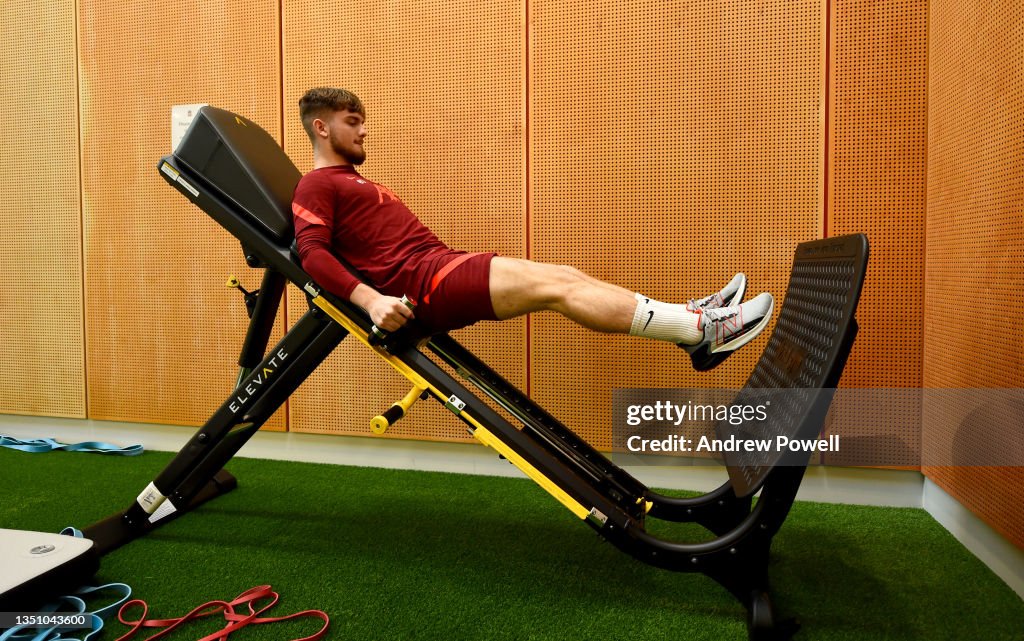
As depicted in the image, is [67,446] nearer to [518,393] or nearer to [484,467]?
[484,467]

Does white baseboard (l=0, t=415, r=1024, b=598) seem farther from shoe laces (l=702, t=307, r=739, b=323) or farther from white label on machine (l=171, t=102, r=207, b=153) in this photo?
white label on machine (l=171, t=102, r=207, b=153)

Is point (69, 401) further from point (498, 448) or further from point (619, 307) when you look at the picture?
point (619, 307)

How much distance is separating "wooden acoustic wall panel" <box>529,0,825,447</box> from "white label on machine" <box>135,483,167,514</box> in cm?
140

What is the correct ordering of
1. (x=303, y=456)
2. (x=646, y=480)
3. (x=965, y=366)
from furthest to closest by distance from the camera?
(x=303, y=456), (x=646, y=480), (x=965, y=366)

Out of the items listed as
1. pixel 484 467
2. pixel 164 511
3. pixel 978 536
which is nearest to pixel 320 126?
pixel 164 511

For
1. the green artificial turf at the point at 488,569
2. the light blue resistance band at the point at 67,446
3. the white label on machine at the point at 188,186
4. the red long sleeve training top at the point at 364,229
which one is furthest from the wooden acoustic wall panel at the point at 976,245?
the light blue resistance band at the point at 67,446

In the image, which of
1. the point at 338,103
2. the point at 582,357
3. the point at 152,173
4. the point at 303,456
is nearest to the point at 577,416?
the point at 582,357

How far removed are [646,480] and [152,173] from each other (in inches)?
105

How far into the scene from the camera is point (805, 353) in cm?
143

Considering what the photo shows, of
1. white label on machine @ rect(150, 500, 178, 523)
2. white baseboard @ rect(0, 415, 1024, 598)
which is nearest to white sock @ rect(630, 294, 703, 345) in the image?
white baseboard @ rect(0, 415, 1024, 598)

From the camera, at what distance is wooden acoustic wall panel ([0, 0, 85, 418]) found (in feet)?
10.4

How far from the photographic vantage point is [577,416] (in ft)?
8.67

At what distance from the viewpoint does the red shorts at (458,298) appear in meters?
1.82

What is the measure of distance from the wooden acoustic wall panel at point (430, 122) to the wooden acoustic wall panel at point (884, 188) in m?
1.22
